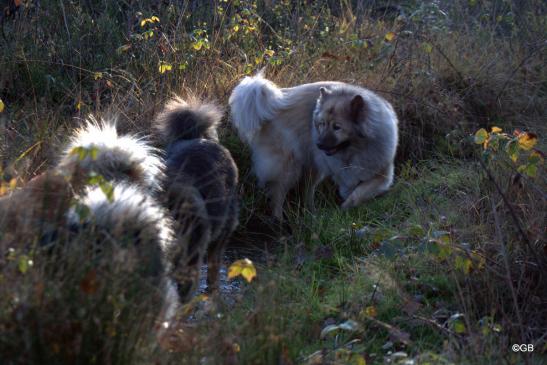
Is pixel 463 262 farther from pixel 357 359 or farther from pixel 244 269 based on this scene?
pixel 244 269

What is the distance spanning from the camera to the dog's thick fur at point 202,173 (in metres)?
4.38

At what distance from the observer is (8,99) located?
23.5 ft

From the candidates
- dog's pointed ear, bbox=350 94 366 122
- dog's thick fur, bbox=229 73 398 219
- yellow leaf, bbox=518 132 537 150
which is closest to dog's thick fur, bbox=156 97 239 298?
dog's thick fur, bbox=229 73 398 219

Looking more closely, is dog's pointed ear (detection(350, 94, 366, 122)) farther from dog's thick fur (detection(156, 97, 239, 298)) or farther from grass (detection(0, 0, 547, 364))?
dog's thick fur (detection(156, 97, 239, 298))

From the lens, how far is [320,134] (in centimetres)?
663

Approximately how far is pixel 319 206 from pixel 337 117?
0.77 metres

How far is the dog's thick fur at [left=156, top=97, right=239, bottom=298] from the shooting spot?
14.4 ft

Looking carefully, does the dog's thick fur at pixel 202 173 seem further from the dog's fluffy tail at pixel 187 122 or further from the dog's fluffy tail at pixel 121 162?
the dog's fluffy tail at pixel 121 162

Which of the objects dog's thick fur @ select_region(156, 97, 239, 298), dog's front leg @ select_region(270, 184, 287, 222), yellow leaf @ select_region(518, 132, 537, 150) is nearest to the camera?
yellow leaf @ select_region(518, 132, 537, 150)

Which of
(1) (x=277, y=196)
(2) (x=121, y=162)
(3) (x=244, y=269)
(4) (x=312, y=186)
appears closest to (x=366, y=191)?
(4) (x=312, y=186)

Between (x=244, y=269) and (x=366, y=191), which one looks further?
(x=366, y=191)

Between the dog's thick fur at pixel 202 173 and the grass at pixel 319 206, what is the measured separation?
1.27ft

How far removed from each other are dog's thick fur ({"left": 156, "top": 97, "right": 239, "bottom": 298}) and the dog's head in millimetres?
1334

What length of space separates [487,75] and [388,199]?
2.33 meters
